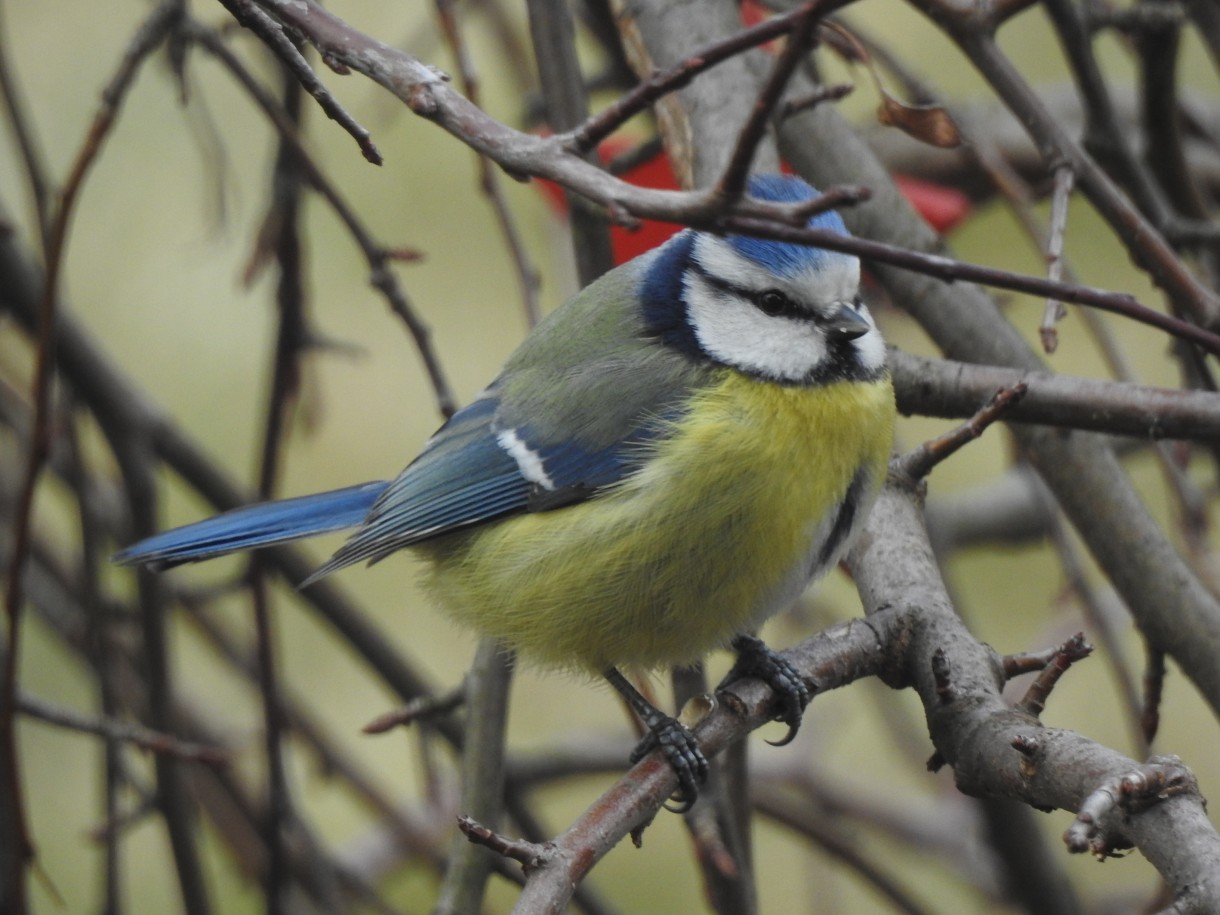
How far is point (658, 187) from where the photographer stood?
96.7 inches

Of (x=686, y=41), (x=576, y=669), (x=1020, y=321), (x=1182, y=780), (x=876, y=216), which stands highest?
(x=1020, y=321)

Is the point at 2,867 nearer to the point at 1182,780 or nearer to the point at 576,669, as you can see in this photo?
the point at 576,669

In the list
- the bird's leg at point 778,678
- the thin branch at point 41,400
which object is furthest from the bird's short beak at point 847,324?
the thin branch at point 41,400

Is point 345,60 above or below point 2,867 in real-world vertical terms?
above

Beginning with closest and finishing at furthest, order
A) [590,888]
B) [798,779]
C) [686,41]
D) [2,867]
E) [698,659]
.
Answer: [698,659] → [686,41] → [2,867] → [590,888] → [798,779]

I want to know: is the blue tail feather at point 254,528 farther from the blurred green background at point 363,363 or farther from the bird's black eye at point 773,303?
the blurred green background at point 363,363

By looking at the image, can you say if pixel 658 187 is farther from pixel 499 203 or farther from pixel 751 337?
pixel 751 337

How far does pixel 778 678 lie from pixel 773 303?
539 millimetres

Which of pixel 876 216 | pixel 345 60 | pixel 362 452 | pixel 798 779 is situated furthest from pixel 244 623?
pixel 345 60

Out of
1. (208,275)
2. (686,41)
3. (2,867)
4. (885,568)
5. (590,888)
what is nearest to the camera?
(885,568)

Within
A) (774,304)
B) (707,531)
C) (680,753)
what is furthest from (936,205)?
(680,753)

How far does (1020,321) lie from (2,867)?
306 centimetres

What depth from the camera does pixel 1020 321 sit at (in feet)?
13.7

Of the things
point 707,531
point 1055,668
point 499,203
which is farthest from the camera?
point 499,203
